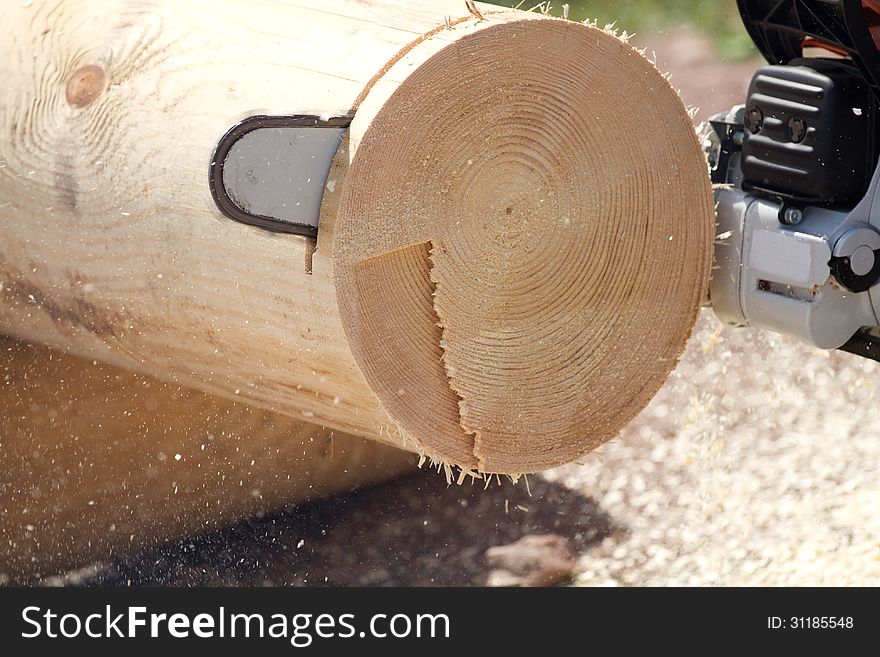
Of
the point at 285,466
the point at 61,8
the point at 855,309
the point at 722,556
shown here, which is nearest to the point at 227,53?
the point at 61,8

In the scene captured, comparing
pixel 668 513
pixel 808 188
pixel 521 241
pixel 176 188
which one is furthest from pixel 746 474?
pixel 176 188

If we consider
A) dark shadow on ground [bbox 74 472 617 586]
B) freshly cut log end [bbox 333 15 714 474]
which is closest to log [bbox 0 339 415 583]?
dark shadow on ground [bbox 74 472 617 586]

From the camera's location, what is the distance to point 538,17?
228 cm

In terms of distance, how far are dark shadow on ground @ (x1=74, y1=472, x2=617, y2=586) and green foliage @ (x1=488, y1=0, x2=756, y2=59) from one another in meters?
3.78

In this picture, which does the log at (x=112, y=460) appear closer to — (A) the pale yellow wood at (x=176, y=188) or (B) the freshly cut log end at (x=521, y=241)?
(A) the pale yellow wood at (x=176, y=188)

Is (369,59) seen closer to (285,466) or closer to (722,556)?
(285,466)

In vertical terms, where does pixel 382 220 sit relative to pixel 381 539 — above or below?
above

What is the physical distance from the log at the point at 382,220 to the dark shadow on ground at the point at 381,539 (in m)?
0.70

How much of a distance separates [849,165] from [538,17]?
941 mm

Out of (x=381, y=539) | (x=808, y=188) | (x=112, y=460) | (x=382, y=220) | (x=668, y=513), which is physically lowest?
(x=668, y=513)

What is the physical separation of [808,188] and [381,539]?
1527 millimetres

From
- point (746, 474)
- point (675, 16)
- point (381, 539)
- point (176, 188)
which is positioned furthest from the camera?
point (675, 16)

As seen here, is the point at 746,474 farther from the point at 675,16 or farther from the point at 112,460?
the point at 675,16

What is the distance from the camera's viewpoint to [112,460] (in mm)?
3014
